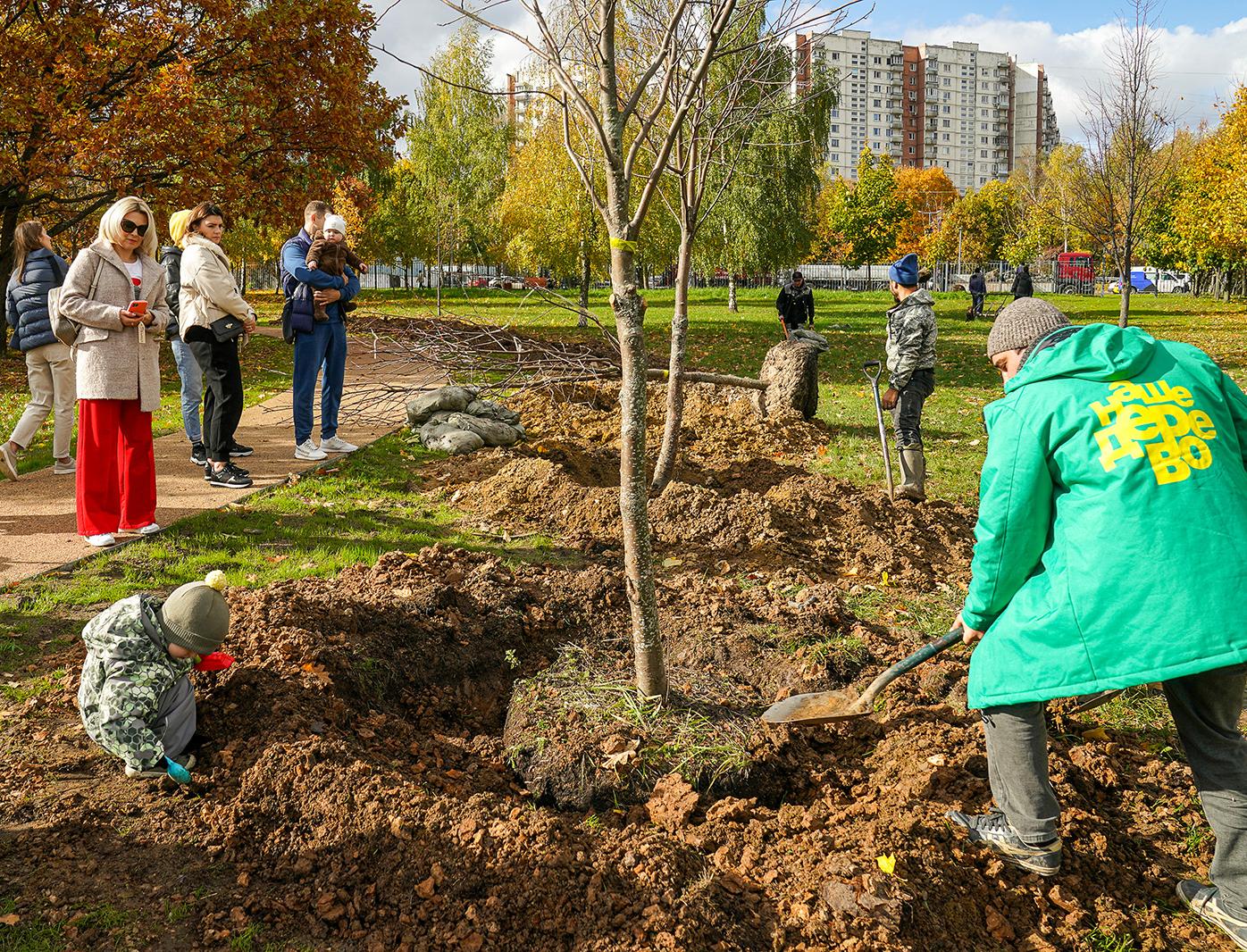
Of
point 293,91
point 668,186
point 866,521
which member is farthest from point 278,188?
point 866,521

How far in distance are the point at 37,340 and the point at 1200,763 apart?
8.18 metres

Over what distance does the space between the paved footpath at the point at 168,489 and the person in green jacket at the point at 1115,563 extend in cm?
335

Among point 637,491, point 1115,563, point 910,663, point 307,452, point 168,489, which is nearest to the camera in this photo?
point 1115,563

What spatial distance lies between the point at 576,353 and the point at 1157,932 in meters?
3.88

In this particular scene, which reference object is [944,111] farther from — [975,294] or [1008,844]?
[1008,844]

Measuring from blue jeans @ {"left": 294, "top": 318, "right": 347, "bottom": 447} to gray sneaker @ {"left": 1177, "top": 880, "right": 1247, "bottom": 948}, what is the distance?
698 cm

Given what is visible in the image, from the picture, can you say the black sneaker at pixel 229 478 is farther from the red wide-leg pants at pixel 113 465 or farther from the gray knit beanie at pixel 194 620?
the gray knit beanie at pixel 194 620

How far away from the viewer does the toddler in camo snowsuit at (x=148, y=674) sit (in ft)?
10.8

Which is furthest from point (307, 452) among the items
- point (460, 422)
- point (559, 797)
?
point (559, 797)

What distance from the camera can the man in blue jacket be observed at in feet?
26.3

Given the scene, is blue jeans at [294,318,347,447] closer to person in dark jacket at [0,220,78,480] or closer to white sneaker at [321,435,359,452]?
white sneaker at [321,435,359,452]

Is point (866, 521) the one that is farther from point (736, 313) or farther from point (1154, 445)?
point (736, 313)

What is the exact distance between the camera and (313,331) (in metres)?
8.12

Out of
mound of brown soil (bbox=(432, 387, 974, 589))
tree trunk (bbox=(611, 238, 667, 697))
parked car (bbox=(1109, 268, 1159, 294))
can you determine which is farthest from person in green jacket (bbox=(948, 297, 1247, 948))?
parked car (bbox=(1109, 268, 1159, 294))
